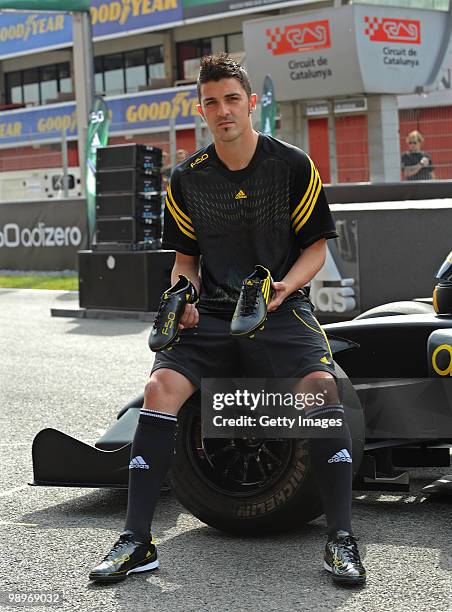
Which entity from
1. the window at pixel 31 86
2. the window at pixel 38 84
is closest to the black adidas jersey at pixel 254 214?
the window at pixel 38 84

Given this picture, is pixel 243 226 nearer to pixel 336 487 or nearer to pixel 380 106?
pixel 336 487

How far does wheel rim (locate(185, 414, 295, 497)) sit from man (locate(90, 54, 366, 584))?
0.28 m

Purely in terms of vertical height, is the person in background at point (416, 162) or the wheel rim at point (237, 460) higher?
the person in background at point (416, 162)

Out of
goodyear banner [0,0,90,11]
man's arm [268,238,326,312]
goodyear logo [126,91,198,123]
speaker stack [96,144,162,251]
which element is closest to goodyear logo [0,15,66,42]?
goodyear logo [126,91,198,123]

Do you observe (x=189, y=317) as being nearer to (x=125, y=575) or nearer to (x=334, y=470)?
(x=334, y=470)

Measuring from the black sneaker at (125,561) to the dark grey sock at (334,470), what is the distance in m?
0.62

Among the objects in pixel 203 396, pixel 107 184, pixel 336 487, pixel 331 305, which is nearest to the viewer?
pixel 336 487

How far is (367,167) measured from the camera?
2138 cm

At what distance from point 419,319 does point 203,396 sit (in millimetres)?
1157

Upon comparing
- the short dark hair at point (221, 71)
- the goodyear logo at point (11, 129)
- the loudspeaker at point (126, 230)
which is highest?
the goodyear logo at point (11, 129)

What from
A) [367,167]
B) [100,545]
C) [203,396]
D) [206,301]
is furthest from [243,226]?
[367,167]

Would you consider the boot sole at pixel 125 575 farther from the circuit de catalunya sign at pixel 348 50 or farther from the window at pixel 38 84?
the window at pixel 38 84

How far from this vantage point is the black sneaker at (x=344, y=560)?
3840 millimetres

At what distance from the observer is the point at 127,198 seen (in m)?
14.7
